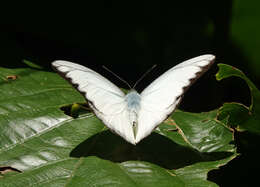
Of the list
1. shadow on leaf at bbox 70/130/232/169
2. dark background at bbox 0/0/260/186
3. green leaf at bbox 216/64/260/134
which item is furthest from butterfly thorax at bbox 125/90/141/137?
dark background at bbox 0/0/260/186

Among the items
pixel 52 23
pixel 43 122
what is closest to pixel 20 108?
pixel 43 122

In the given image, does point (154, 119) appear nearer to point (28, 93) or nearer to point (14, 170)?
point (14, 170)

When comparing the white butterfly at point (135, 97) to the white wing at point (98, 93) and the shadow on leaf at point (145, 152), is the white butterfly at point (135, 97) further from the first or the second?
the shadow on leaf at point (145, 152)

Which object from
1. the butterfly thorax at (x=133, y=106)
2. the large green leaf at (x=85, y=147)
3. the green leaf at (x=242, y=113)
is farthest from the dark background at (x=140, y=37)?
the green leaf at (x=242, y=113)

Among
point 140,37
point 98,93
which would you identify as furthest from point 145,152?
point 140,37

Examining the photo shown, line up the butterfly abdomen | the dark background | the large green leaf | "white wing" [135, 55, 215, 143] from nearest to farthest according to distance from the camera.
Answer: the large green leaf, "white wing" [135, 55, 215, 143], the butterfly abdomen, the dark background

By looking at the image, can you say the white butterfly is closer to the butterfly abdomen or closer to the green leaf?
the butterfly abdomen
